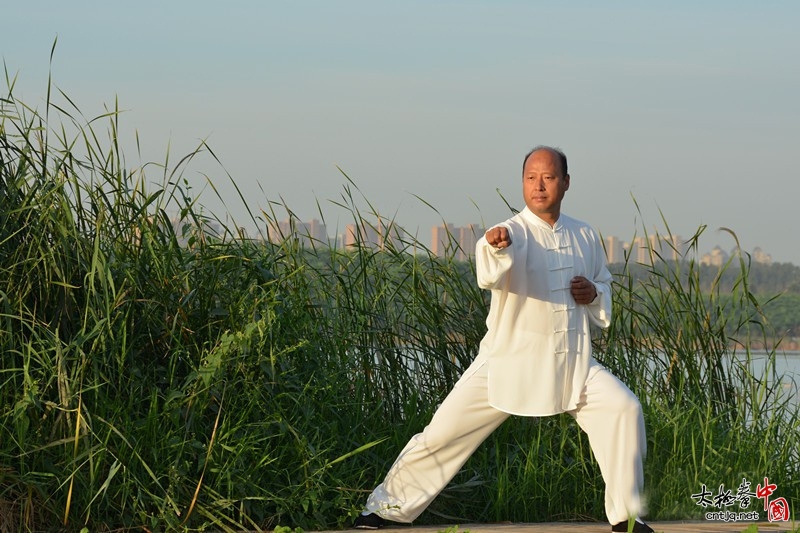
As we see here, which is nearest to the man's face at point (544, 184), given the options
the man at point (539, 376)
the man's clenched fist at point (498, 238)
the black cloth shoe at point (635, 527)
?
the man at point (539, 376)

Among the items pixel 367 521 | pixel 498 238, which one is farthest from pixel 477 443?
pixel 498 238

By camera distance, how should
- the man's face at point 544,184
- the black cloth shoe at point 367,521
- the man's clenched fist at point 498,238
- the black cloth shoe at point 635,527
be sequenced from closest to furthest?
the man's clenched fist at point 498,238
the black cloth shoe at point 635,527
the man's face at point 544,184
the black cloth shoe at point 367,521

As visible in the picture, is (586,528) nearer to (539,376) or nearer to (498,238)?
(539,376)

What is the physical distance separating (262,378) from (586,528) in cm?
154

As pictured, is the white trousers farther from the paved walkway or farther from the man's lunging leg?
the paved walkway

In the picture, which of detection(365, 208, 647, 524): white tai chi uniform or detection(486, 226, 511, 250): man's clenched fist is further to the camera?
detection(365, 208, 647, 524): white tai chi uniform

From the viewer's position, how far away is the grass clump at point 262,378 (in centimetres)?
437

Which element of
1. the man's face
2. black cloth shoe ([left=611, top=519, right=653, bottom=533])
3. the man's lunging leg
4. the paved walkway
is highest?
the man's face

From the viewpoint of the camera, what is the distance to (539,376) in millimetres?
4387

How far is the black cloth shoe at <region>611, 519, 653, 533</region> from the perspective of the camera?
4.25 metres

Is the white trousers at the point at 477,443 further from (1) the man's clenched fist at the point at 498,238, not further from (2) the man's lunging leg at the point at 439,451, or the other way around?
(1) the man's clenched fist at the point at 498,238

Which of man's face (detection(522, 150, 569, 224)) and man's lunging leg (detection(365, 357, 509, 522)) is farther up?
man's face (detection(522, 150, 569, 224))

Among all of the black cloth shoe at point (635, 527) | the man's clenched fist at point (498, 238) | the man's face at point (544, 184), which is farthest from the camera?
the man's face at point (544, 184)

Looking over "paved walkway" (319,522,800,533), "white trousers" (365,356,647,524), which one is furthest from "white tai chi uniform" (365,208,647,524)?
"paved walkway" (319,522,800,533)
